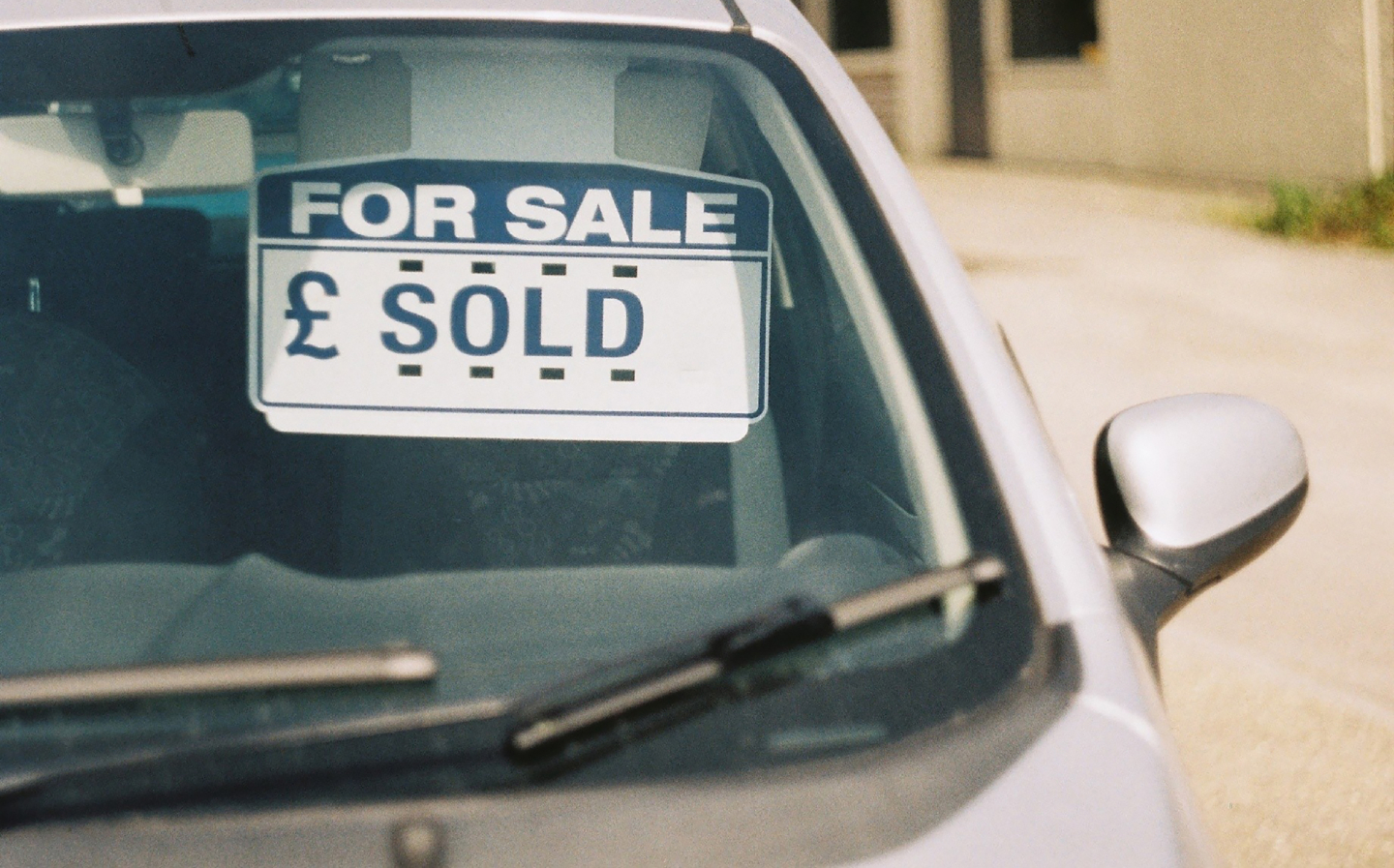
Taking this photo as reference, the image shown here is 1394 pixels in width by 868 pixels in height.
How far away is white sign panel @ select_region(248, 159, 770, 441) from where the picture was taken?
193 cm

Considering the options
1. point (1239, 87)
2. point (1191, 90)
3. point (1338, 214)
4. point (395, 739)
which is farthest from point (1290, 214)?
point (395, 739)

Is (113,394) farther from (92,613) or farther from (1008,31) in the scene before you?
(1008,31)

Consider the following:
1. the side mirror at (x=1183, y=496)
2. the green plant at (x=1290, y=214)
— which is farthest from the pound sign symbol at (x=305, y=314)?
the green plant at (x=1290, y=214)

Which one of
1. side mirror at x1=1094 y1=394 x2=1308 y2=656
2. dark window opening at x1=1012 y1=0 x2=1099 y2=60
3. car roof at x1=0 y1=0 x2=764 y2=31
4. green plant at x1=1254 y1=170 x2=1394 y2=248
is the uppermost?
dark window opening at x1=1012 y1=0 x2=1099 y2=60

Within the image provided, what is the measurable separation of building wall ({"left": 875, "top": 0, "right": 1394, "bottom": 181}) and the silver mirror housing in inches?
450

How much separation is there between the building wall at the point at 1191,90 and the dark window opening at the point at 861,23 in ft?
2.63

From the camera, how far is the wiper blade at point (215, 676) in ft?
4.54

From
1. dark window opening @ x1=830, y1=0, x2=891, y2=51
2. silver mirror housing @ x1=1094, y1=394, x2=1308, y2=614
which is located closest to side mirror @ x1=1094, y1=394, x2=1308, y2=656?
silver mirror housing @ x1=1094, y1=394, x2=1308, y2=614

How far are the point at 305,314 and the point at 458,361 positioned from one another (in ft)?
0.61

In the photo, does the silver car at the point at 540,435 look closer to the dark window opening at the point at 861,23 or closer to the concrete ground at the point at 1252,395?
the concrete ground at the point at 1252,395

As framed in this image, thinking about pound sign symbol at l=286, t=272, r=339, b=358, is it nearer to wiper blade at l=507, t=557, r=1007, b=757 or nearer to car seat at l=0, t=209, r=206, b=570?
car seat at l=0, t=209, r=206, b=570

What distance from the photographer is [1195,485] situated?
1.80 m

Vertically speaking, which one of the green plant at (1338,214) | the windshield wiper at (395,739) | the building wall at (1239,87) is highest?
the building wall at (1239,87)

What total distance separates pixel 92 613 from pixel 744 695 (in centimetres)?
75
